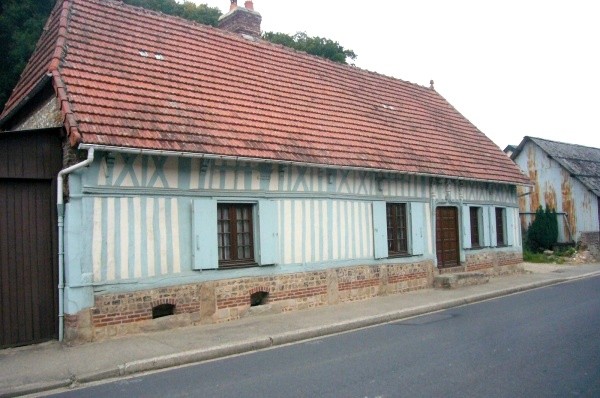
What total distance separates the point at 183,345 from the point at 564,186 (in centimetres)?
2224

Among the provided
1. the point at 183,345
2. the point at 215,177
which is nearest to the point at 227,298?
the point at 183,345

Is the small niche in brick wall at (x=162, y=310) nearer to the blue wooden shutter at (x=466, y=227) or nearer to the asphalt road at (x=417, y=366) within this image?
the asphalt road at (x=417, y=366)

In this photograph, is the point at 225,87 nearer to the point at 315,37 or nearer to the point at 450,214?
the point at 450,214

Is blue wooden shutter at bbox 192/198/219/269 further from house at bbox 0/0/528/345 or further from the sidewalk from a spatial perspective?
the sidewalk

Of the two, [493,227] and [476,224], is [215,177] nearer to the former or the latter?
[476,224]

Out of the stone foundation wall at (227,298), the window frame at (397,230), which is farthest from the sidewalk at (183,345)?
the window frame at (397,230)

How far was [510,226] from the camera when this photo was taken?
18.7 m

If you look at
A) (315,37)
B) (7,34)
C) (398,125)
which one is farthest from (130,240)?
(315,37)

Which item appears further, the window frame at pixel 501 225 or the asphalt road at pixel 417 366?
the window frame at pixel 501 225

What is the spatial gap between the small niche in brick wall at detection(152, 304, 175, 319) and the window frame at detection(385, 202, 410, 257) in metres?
6.37

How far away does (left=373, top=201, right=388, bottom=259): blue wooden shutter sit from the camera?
13484 millimetres

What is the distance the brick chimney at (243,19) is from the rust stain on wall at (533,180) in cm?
1699

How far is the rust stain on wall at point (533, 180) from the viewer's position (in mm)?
26219

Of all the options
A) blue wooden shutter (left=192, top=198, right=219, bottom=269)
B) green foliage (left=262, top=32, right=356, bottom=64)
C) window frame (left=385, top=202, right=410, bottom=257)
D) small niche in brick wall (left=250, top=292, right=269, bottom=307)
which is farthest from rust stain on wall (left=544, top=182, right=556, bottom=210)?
blue wooden shutter (left=192, top=198, right=219, bottom=269)
